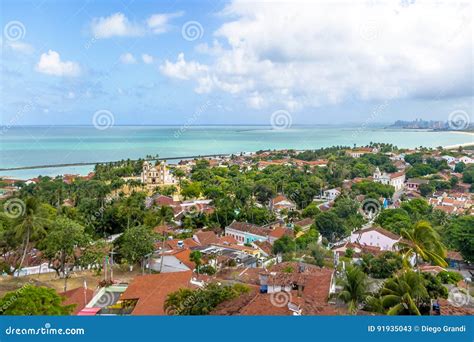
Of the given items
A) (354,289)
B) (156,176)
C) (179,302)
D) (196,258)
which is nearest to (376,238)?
(196,258)

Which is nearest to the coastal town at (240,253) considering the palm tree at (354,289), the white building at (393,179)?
the palm tree at (354,289)

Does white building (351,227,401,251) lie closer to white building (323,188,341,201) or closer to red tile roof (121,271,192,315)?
red tile roof (121,271,192,315)

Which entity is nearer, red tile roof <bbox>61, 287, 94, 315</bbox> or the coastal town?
the coastal town

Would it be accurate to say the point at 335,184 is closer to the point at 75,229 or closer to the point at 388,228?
the point at 388,228

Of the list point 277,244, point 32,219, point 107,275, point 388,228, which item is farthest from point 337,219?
point 32,219

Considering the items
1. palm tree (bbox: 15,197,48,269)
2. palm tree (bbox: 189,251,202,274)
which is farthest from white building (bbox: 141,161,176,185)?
palm tree (bbox: 15,197,48,269)

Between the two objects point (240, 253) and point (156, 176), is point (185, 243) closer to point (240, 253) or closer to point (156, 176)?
point (240, 253)

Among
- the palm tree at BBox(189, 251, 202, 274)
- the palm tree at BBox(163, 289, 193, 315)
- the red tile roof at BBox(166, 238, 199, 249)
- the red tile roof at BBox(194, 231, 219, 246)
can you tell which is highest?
the palm tree at BBox(163, 289, 193, 315)
